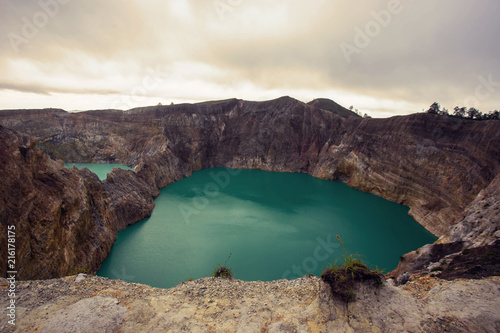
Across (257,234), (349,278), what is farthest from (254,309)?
(257,234)

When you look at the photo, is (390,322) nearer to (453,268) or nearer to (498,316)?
(498,316)

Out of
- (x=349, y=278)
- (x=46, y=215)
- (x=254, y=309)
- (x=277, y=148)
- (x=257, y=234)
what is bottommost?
(x=257, y=234)

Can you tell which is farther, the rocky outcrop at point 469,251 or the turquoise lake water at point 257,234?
the turquoise lake water at point 257,234

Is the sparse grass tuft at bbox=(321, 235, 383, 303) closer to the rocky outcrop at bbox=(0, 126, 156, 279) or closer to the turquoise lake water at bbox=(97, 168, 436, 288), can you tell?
the turquoise lake water at bbox=(97, 168, 436, 288)

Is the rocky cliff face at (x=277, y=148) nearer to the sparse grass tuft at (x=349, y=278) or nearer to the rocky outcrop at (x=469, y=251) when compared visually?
the rocky outcrop at (x=469, y=251)

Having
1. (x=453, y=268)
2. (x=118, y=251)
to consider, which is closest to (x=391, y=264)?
(x=453, y=268)

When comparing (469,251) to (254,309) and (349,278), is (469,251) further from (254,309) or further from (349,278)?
(254,309)

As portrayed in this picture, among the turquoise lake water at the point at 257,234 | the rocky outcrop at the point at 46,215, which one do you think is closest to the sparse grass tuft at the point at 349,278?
the turquoise lake water at the point at 257,234
